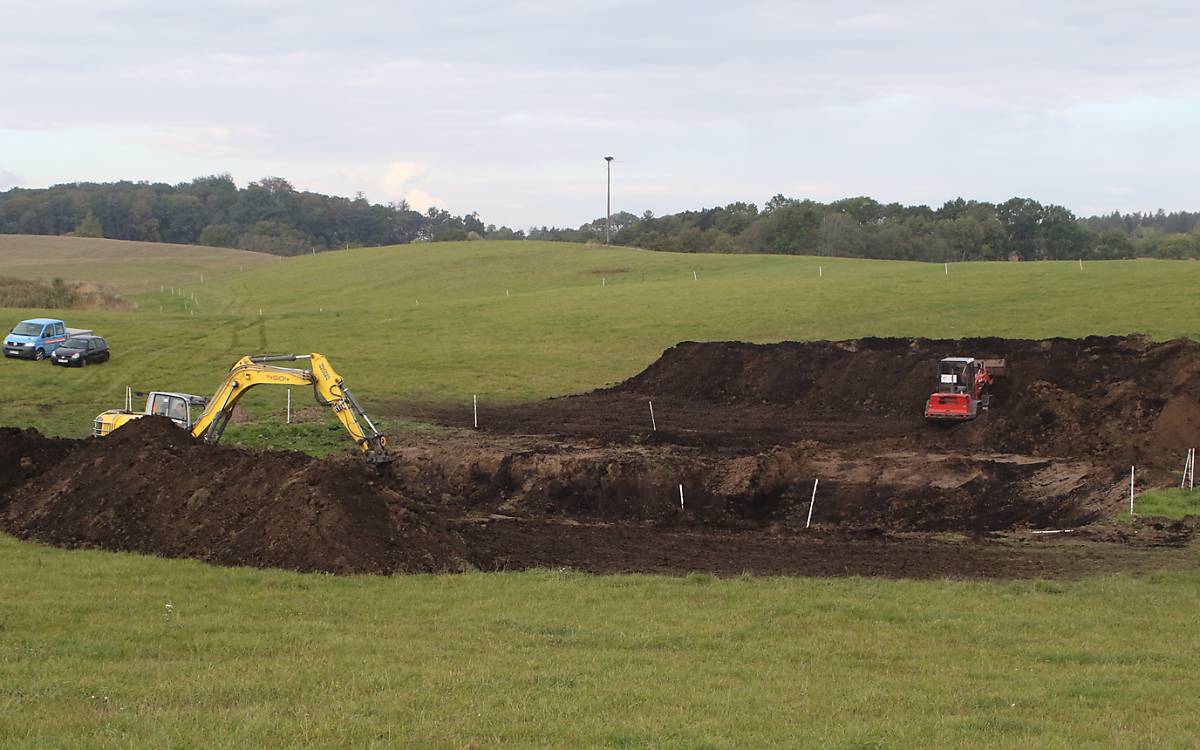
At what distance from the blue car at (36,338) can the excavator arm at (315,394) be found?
27996 millimetres

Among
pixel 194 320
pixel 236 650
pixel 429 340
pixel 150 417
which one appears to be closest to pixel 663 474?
pixel 150 417

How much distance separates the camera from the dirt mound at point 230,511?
20609 mm

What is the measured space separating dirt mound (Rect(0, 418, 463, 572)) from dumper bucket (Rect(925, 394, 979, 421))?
68.6 ft

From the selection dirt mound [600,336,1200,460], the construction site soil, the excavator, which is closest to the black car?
the construction site soil

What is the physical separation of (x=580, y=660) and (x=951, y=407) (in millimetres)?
27100

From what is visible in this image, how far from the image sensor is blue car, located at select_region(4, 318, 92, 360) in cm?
5212

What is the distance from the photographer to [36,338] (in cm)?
5244

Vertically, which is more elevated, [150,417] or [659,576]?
[150,417]

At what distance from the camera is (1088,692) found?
12828mm

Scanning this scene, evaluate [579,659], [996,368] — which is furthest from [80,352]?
[579,659]

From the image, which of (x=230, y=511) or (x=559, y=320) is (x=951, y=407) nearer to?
(x=230, y=511)

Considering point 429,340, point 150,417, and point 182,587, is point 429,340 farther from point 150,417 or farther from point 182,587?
point 182,587

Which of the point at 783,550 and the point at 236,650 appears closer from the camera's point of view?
the point at 236,650

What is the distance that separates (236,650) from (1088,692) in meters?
9.59
